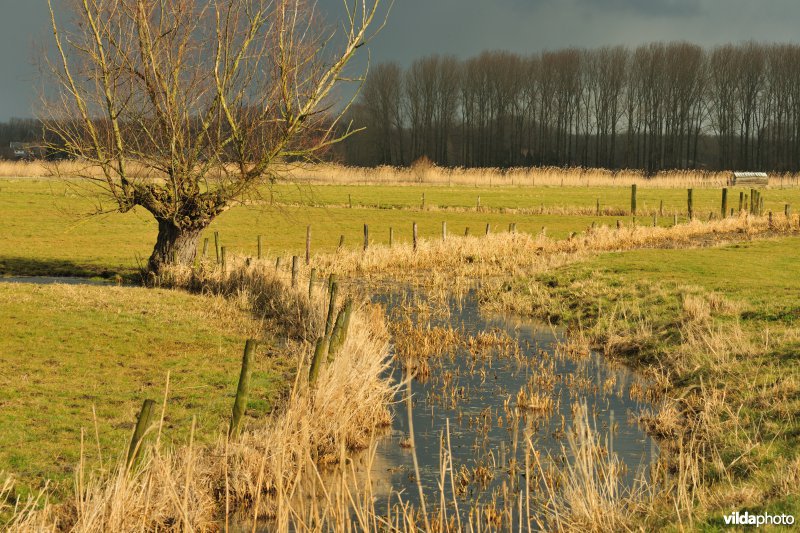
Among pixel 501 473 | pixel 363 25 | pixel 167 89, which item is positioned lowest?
pixel 501 473

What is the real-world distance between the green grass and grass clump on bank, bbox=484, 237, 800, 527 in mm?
6540

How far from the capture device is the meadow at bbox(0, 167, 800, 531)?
9562 millimetres

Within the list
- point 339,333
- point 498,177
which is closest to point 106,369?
point 339,333

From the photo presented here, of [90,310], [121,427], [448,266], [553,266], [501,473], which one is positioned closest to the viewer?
[501,473]

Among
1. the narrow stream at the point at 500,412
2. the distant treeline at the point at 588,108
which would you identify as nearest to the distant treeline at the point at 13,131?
the distant treeline at the point at 588,108

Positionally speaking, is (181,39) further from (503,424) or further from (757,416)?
(757,416)

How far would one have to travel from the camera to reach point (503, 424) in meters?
14.0

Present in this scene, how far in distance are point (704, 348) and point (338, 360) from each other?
25.3ft

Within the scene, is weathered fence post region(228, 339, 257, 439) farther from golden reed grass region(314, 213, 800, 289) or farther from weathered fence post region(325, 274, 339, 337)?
golden reed grass region(314, 213, 800, 289)

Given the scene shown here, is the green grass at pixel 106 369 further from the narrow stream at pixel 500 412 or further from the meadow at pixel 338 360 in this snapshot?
the narrow stream at pixel 500 412

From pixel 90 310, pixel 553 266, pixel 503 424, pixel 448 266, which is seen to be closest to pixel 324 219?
pixel 448 266

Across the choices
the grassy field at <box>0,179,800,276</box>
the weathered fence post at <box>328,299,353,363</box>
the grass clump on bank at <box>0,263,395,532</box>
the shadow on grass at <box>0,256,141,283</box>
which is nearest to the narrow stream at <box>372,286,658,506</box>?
the grass clump on bank at <box>0,263,395,532</box>

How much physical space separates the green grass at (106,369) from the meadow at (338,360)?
0.06 metres

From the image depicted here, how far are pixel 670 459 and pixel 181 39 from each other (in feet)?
62.6
